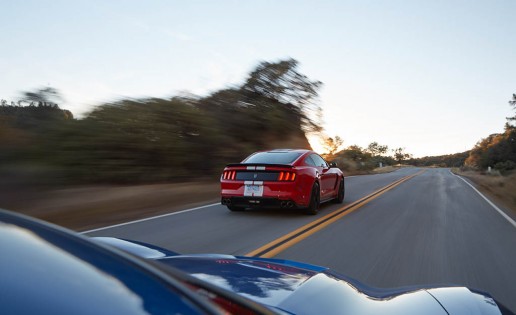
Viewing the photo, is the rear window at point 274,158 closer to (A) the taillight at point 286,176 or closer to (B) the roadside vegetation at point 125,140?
(A) the taillight at point 286,176

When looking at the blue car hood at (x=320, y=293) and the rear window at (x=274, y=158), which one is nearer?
the blue car hood at (x=320, y=293)

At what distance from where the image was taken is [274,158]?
967 cm

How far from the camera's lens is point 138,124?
1384cm

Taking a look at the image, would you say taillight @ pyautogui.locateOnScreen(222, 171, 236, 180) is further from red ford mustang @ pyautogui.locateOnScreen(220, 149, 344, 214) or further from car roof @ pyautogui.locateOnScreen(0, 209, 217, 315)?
car roof @ pyautogui.locateOnScreen(0, 209, 217, 315)

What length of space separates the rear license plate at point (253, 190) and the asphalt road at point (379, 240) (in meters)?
0.49

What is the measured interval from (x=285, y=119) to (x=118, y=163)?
12.5m

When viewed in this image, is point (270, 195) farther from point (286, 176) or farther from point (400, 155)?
point (400, 155)

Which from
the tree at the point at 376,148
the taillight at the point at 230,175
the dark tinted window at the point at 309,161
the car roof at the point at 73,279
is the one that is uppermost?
the tree at the point at 376,148

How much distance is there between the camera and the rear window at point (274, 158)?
31.0ft

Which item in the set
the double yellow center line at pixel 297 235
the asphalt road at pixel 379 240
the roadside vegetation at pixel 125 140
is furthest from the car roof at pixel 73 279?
the roadside vegetation at pixel 125 140

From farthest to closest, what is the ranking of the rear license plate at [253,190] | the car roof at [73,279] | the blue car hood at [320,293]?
the rear license plate at [253,190] → the blue car hood at [320,293] → the car roof at [73,279]

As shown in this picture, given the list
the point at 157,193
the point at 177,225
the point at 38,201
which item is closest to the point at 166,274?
the point at 177,225

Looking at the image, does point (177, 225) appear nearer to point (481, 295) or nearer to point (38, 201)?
point (38, 201)

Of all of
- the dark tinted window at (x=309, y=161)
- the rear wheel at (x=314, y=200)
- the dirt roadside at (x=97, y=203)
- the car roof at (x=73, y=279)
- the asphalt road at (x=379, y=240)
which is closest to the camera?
the car roof at (x=73, y=279)
